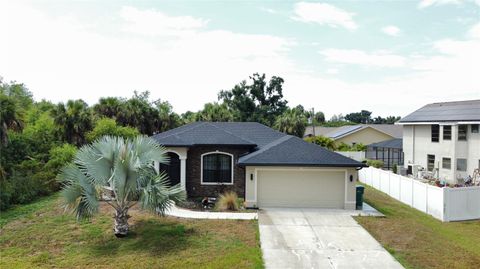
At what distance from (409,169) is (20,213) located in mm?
26746

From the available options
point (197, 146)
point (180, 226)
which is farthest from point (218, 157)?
point (180, 226)

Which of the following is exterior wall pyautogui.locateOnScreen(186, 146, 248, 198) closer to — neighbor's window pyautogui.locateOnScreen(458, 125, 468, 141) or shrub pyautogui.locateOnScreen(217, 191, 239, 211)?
shrub pyautogui.locateOnScreen(217, 191, 239, 211)

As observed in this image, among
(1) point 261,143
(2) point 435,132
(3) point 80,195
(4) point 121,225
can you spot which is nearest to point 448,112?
(2) point 435,132

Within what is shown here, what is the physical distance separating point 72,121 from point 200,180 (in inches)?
460

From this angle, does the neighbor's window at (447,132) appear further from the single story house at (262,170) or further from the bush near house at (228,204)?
the bush near house at (228,204)

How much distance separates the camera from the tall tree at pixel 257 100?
5050cm

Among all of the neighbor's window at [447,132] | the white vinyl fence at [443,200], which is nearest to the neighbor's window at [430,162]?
the neighbor's window at [447,132]

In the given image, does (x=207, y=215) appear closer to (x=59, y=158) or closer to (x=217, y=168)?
(x=217, y=168)

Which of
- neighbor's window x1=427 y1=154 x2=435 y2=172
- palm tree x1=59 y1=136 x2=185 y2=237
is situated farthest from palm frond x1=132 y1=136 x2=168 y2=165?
neighbor's window x1=427 y1=154 x2=435 y2=172

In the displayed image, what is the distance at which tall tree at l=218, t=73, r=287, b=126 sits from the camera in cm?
5050

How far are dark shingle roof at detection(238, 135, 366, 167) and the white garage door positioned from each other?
0.63 m

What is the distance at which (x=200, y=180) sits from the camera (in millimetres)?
16844

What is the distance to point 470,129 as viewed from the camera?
909 inches

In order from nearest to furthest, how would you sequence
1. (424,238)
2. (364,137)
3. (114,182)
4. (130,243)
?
(130,243) → (114,182) → (424,238) → (364,137)
